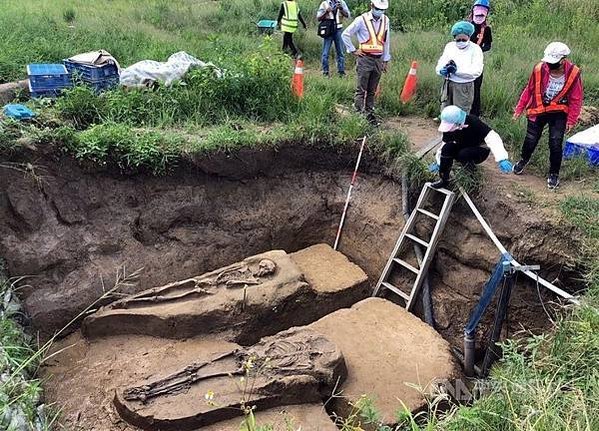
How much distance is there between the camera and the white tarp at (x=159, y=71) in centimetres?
734

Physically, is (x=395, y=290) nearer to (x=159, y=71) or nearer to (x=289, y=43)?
(x=159, y=71)

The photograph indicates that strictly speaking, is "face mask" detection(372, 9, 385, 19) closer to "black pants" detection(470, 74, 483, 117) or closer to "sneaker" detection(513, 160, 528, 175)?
"black pants" detection(470, 74, 483, 117)

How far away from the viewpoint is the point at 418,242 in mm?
6332

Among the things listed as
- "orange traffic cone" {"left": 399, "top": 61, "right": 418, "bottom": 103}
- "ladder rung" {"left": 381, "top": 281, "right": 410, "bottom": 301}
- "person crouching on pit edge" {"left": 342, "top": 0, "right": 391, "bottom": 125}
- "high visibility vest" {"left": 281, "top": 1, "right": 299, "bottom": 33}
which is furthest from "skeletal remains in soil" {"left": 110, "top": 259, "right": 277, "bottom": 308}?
"high visibility vest" {"left": 281, "top": 1, "right": 299, "bottom": 33}

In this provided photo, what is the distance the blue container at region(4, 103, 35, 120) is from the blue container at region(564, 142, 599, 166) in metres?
6.10

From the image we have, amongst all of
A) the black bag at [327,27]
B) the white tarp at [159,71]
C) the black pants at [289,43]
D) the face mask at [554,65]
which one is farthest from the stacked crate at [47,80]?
the face mask at [554,65]

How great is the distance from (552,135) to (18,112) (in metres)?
5.63

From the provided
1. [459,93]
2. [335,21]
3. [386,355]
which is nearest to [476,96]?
[459,93]

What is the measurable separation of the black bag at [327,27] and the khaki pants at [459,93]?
A: 11.0ft

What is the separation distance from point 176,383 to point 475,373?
10.0 ft

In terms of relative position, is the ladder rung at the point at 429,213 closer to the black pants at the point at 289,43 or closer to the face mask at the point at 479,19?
the face mask at the point at 479,19

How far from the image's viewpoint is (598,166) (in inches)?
261

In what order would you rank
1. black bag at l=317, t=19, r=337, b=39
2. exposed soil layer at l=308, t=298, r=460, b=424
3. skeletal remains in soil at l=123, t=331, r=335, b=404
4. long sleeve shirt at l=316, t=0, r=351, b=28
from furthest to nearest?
black bag at l=317, t=19, r=337, b=39 → long sleeve shirt at l=316, t=0, r=351, b=28 → exposed soil layer at l=308, t=298, r=460, b=424 → skeletal remains in soil at l=123, t=331, r=335, b=404

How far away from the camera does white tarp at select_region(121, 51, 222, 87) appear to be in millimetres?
7344
